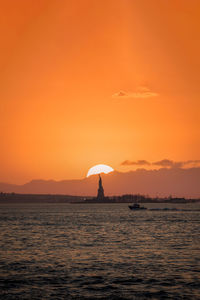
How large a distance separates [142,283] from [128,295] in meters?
4.81

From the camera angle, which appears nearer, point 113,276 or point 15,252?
point 113,276

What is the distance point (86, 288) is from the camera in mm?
37094

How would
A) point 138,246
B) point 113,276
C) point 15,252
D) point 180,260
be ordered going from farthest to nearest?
point 138,246, point 15,252, point 180,260, point 113,276

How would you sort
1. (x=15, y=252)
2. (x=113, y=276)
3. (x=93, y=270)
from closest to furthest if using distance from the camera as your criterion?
(x=113, y=276), (x=93, y=270), (x=15, y=252)

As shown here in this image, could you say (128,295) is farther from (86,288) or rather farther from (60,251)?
(60,251)

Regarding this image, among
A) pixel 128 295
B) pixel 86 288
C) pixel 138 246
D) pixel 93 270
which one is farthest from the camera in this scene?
pixel 138 246

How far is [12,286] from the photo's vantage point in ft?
124

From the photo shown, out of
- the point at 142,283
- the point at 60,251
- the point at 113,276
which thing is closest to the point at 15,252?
the point at 60,251

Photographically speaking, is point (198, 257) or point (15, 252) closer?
point (198, 257)

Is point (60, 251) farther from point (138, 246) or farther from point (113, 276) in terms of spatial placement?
point (113, 276)

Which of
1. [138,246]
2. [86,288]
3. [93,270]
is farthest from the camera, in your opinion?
[138,246]

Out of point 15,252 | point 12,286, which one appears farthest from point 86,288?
point 15,252

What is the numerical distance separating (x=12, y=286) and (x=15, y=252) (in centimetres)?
2514

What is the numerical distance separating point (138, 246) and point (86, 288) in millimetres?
35190
